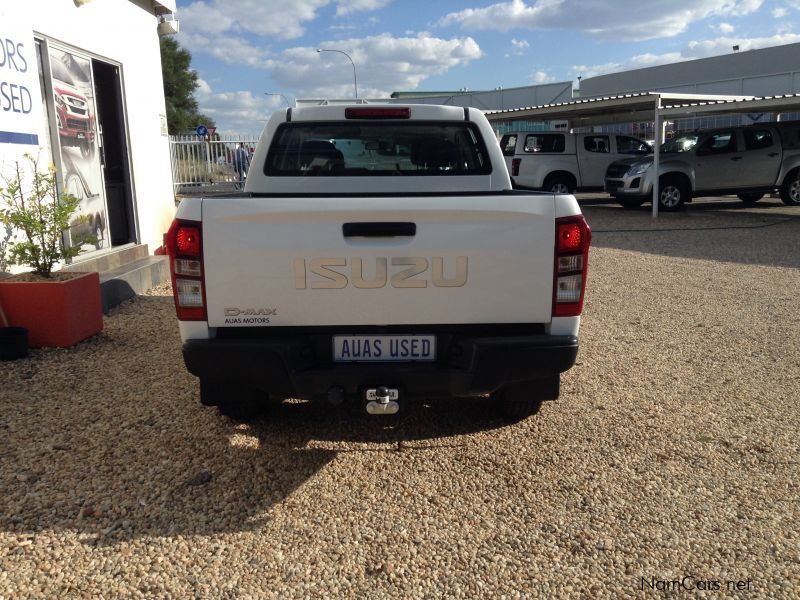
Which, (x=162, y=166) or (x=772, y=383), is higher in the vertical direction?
(x=162, y=166)

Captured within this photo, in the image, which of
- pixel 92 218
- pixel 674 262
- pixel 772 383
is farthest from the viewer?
pixel 674 262

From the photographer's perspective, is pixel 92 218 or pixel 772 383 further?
pixel 92 218

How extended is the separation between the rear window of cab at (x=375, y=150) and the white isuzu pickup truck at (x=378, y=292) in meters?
1.15

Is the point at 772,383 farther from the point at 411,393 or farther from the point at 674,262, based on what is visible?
the point at 674,262

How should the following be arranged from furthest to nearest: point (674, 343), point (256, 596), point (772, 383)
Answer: point (674, 343), point (772, 383), point (256, 596)

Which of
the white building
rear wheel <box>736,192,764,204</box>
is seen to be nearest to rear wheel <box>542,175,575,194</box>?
rear wheel <box>736,192,764,204</box>

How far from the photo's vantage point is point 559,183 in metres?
18.0

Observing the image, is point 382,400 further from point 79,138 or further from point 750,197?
point 750,197

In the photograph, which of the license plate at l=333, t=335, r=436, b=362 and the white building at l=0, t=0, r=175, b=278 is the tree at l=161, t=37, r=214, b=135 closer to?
the white building at l=0, t=0, r=175, b=278

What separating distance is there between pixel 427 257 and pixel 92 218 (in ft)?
21.1

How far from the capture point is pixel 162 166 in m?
10.2

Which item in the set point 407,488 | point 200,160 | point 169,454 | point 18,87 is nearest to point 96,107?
point 18,87

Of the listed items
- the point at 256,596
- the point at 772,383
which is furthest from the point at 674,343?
the point at 256,596

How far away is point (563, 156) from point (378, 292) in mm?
15664
